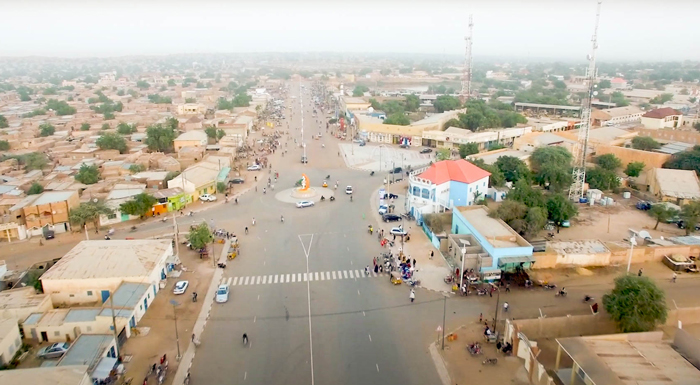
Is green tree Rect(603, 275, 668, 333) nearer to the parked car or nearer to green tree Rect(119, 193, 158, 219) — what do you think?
the parked car

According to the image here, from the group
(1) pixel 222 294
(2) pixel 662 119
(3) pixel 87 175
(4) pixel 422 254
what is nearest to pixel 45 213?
(3) pixel 87 175

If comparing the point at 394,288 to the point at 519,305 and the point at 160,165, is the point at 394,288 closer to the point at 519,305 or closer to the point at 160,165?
the point at 519,305

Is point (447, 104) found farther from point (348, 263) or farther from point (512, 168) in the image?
point (348, 263)

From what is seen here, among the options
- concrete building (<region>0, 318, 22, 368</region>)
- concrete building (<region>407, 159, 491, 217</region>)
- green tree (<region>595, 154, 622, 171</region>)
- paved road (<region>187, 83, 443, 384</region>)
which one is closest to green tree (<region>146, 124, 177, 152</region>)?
paved road (<region>187, 83, 443, 384</region>)

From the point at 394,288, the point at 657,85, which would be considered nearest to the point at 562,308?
the point at 394,288

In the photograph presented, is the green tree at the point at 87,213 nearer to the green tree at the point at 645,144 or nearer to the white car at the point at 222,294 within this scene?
the white car at the point at 222,294
